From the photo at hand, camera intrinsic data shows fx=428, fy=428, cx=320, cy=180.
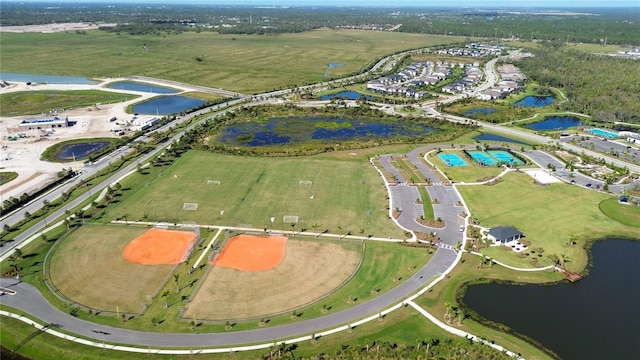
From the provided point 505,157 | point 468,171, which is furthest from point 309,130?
point 505,157

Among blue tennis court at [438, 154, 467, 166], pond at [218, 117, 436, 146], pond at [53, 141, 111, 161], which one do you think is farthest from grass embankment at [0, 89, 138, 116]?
blue tennis court at [438, 154, 467, 166]

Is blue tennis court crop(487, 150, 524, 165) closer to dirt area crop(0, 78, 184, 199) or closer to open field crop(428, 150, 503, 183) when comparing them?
open field crop(428, 150, 503, 183)

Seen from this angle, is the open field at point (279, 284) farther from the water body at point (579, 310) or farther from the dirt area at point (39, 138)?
the dirt area at point (39, 138)

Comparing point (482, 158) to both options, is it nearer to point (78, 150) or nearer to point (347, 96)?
point (347, 96)

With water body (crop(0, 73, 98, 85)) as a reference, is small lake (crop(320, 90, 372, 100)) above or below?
below

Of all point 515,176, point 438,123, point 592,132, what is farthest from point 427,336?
point 592,132

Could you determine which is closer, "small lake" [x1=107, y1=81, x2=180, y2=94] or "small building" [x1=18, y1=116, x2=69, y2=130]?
"small building" [x1=18, y1=116, x2=69, y2=130]

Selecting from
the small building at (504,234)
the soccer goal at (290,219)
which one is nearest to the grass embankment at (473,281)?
the small building at (504,234)
